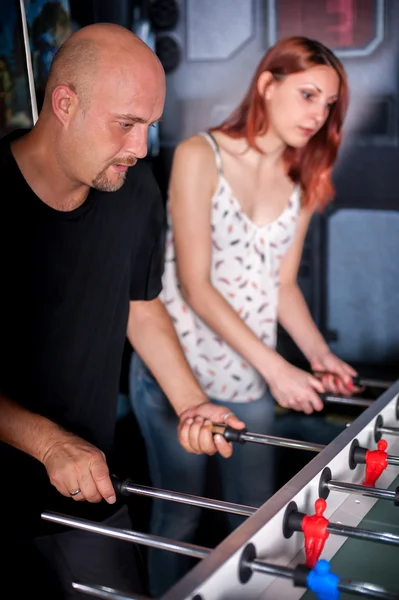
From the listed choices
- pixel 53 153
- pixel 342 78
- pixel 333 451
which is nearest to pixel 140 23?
pixel 342 78

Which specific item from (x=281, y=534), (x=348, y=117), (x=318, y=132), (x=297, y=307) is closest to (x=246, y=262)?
(x=297, y=307)

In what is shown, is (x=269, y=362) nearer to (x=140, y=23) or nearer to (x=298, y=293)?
(x=298, y=293)

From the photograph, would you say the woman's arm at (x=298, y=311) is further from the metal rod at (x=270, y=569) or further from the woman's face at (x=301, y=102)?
the metal rod at (x=270, y=569)

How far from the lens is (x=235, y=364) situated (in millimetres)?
2580

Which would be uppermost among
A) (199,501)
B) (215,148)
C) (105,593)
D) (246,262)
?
(215,148)

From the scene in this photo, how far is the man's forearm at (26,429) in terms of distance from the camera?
1.52 meters

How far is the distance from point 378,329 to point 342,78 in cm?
89

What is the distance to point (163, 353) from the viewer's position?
1857 millimetres

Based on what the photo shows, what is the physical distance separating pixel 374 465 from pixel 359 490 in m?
0.10

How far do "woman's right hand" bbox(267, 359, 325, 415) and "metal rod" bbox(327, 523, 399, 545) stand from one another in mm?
858

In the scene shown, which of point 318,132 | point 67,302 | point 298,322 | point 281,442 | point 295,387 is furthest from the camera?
point 298,322

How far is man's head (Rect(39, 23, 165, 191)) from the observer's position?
1.67 m

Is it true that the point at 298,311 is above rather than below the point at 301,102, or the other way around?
below

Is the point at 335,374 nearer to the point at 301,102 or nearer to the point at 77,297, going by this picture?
the point at 301,102
